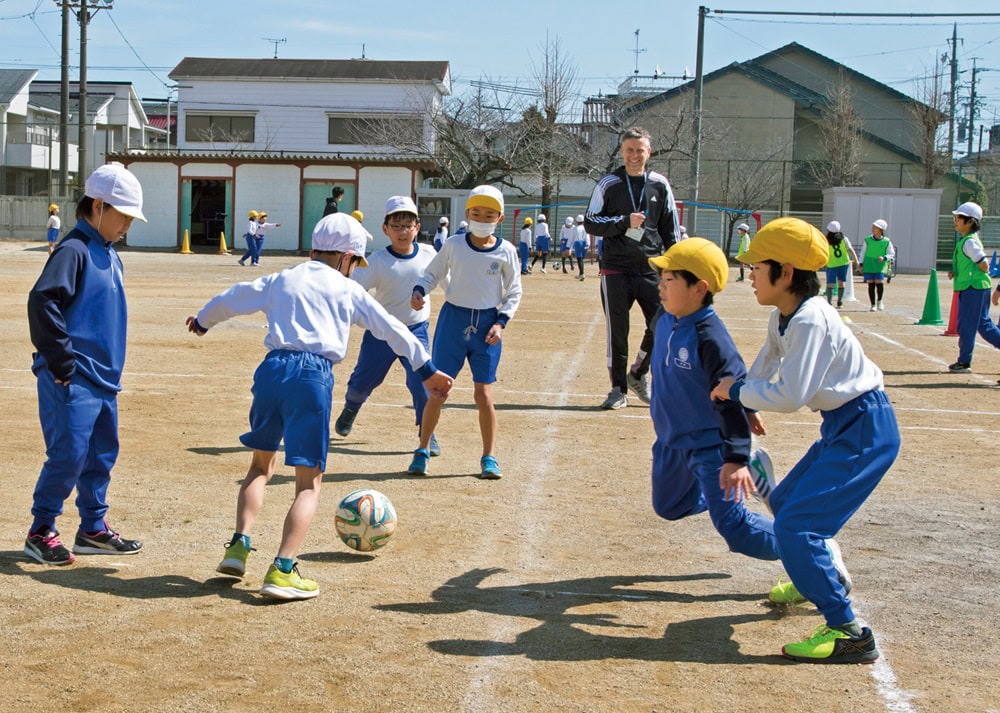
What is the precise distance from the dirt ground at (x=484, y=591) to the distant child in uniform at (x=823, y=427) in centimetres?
20

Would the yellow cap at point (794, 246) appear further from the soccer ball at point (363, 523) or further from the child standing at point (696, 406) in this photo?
the soccer ball at point (363, 523)

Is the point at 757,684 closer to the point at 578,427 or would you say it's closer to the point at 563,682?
the point at 563,682

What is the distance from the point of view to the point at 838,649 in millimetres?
4590

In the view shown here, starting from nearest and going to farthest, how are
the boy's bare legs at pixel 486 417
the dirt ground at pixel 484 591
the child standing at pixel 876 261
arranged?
the dirt ground at pixel 484 591 < the boy's bare legs at pixel 486 417 < the child standing at pixel 876 261

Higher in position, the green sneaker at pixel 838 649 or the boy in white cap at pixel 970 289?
the boy in white cap at pixel 970 289

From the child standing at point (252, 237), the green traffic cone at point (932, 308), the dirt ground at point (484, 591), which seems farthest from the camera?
the child standing at point (252, 237)

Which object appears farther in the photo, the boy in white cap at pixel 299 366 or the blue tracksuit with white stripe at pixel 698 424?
the boy in white cap at pixel 299 366

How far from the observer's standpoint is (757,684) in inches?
172

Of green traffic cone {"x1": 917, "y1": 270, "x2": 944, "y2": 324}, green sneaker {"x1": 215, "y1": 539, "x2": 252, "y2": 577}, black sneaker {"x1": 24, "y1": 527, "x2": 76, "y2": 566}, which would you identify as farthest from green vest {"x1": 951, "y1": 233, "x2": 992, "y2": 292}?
black sneaker {"x1": 24, "y1": 527, "x2": 76, "y2": 566}

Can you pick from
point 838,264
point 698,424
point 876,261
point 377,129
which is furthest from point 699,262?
point 377,129

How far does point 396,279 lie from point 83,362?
370cm

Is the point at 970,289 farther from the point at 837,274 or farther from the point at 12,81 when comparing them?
the point at 12,81

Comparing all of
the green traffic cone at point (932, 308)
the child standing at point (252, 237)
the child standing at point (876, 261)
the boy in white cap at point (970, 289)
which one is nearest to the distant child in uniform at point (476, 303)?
the boy in white cap at point (970, 289)

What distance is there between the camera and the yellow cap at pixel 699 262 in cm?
522
